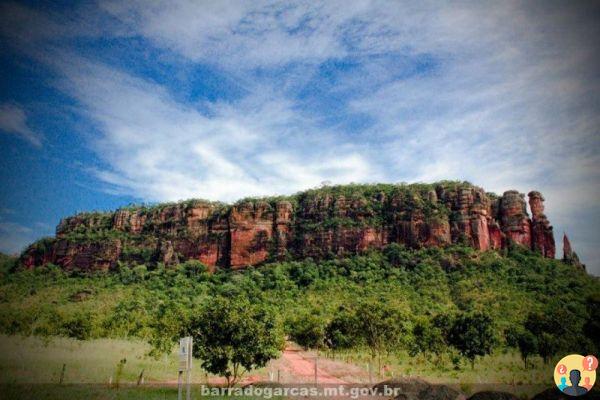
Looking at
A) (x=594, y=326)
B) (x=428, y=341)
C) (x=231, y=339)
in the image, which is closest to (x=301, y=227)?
(x=428, y=341)

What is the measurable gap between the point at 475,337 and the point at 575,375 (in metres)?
21.1

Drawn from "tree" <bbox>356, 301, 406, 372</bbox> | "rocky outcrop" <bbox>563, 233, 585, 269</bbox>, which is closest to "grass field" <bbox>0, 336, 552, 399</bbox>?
"tree" <bbox>356, 301, 406, 372</bbox>

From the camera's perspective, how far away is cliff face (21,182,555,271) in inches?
3110

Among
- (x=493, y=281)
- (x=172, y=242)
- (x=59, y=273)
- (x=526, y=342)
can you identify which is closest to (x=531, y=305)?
(x=493, y=281)

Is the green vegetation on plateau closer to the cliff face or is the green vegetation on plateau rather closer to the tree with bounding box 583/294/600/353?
the tree with bounding box 583/294/600/353

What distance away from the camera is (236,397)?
21.9 m

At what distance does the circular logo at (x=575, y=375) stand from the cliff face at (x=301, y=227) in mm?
61291

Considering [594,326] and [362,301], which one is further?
[362,301]

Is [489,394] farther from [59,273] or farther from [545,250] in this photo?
[59,273]

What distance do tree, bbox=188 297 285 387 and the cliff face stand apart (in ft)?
196

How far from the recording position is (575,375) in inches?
696

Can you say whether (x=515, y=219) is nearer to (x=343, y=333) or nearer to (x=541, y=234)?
(x=541, y=234)

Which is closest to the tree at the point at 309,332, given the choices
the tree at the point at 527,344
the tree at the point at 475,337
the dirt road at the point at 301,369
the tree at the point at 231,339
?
the dirt road at the point at 301,369

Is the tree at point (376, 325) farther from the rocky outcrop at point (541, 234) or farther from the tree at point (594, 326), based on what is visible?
the rocky outcrop at point (541, 234)
